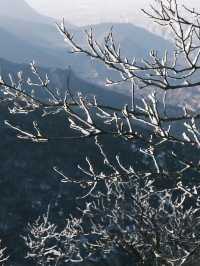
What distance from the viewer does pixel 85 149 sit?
7238cm

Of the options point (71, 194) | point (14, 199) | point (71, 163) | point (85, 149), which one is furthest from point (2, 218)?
point (85, 149)

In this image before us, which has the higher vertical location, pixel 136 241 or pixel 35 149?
pixel 136 241

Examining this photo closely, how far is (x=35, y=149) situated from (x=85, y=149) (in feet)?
23.5

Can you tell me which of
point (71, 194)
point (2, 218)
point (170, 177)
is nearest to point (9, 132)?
point (71, 194)

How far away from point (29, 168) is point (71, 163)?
6.55 meters

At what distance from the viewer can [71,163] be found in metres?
68.7

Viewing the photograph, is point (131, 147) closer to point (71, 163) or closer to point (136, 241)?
point (71, 163)

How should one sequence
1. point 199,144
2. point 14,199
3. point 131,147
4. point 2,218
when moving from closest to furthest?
point 199,144 → point 2,218 → point 14,199 → point 131,147

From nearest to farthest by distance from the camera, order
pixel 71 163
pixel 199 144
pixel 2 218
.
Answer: pixel 199 144, pixel 2 218, pixel 71 163

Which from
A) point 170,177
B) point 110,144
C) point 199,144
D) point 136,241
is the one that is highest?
point 199,144

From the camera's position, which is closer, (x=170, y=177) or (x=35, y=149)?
(x=170, y=177)

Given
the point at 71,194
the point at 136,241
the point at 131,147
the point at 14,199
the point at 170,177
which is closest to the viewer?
the point at 170,177

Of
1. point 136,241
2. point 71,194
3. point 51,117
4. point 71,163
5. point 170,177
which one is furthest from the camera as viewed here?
point 51,117

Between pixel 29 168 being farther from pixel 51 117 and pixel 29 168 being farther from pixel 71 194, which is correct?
pixel 51 117
